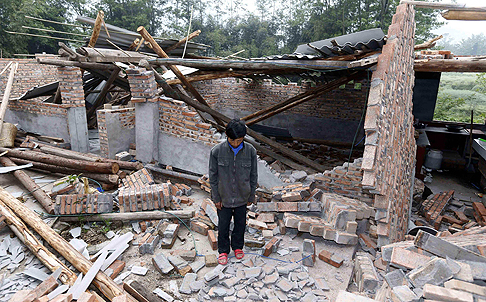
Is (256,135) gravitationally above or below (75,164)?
above

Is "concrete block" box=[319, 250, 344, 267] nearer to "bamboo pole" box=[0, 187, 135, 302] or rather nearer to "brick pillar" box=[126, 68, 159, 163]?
"bamboo pole" box=[0, 187, 135, 302]

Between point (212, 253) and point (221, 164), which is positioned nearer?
point (221, 164)

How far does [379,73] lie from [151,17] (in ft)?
92.0

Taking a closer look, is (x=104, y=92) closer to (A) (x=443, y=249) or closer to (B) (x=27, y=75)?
(B) (x=27, y=75)

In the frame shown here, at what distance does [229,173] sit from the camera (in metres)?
3.58

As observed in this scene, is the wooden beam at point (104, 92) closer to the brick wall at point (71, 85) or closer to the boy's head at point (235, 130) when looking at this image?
the brick wall at point (71, 85)

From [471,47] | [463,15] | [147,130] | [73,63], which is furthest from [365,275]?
[471,47]

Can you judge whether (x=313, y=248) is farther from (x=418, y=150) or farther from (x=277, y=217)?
(x=418, y=150)

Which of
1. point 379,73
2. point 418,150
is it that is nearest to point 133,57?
point 379,73

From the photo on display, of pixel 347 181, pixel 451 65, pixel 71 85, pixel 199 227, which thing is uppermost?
pixel 451 65

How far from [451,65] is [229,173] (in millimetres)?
5168

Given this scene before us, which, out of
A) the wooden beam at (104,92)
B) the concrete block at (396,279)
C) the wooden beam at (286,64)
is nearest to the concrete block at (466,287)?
the concrete block at (396,279)

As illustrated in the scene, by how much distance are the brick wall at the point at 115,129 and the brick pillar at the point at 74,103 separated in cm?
160

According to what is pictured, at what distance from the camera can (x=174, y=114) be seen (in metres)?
6.62
